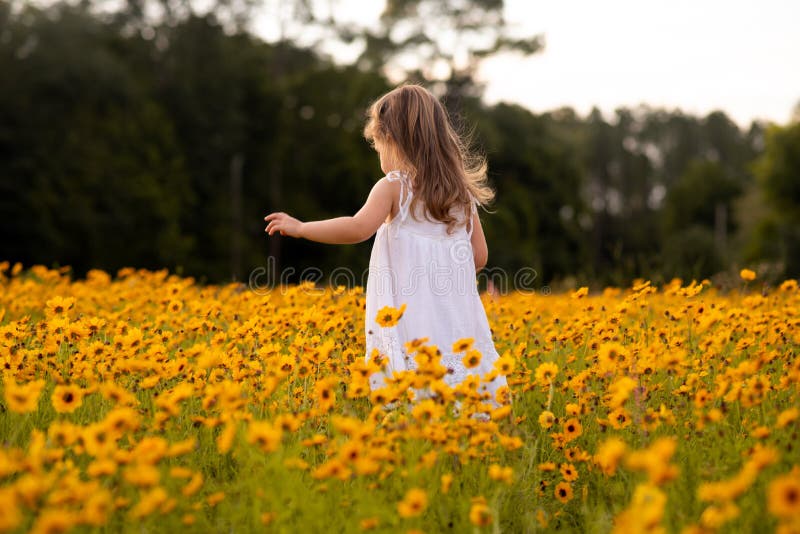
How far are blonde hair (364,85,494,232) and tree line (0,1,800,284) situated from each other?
8.20 m

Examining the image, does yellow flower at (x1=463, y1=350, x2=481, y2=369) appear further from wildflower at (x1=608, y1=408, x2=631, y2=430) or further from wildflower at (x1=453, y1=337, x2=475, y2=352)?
wildflower at (x1=608, y1=408, x2=631, y2=430)

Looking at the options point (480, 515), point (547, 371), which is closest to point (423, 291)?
point (547, 371)

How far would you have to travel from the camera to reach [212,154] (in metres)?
25.3

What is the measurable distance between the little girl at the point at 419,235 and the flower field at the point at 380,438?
277 mm

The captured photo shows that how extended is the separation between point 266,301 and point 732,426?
7.38 feet

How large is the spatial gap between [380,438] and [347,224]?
138cm

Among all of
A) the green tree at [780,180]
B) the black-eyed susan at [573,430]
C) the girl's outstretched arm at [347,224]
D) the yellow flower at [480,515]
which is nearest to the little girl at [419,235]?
the girl's outstretched arm at [347,224]

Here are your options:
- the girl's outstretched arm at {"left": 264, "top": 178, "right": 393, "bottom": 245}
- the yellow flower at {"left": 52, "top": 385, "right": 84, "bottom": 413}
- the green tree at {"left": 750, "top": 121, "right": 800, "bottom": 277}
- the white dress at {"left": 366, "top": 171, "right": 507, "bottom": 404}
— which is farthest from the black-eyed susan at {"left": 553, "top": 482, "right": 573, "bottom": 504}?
the green tree at {"left": 750, "top": 121, "right": 800, "bottom": 277}

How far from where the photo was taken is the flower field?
1.96 m

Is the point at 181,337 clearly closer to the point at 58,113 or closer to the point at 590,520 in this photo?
the point at 590,520

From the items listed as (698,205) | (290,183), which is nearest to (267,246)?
(290,183)

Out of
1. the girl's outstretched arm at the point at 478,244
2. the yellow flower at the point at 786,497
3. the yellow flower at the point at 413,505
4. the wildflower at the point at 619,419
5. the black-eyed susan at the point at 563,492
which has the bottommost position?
the black-eyed susan at the point at 563,492

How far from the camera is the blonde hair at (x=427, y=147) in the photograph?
3.74 m

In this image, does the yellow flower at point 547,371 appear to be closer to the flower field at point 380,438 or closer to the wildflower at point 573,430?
the flower field at point 380,438
